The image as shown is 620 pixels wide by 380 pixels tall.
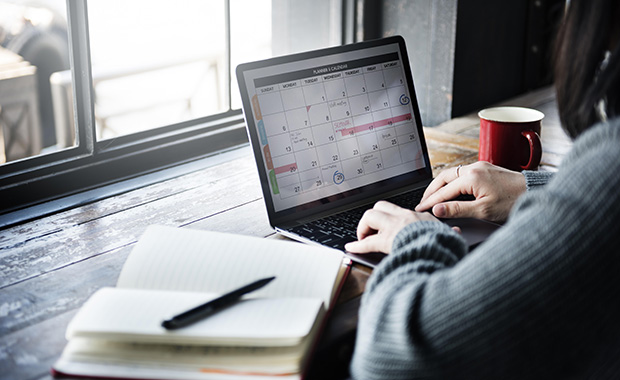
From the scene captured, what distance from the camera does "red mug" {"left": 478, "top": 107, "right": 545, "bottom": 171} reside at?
125cm

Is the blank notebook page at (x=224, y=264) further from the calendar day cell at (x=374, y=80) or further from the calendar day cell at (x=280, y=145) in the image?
the calendar day cell at (x=374, y=80)

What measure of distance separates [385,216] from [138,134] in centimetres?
77

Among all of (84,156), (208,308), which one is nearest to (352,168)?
(208,308)

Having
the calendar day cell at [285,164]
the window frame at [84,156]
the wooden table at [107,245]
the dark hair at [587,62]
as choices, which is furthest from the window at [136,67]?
the dark hair at [587,62]

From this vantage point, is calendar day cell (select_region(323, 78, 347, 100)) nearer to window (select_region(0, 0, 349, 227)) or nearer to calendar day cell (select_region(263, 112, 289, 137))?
calendar day cell (select_region(263, 112, 289, 137))

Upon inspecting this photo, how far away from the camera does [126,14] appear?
1.64 metres

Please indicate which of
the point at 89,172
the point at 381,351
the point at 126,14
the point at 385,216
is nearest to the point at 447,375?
the point at 381,351

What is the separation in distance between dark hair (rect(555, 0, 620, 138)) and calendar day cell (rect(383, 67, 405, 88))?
479mm

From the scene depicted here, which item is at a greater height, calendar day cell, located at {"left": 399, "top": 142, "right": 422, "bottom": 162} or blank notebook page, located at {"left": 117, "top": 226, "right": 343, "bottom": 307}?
calendar day cell, located at {"left": 399, "top": 142, "right": 422, "bottom": 162}

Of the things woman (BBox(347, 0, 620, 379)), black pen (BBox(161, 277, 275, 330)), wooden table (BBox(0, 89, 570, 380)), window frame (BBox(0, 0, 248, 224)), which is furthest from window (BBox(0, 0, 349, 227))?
woman (BBox(347, 0, 620, 379))

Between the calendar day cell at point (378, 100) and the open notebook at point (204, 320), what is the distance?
41 centimetres

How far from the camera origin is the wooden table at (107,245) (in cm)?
77

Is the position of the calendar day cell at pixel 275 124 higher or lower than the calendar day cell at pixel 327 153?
higher

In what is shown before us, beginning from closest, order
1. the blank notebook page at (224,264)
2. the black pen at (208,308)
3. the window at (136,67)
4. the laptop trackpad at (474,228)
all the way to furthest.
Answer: the black pen at (208,308) < the blank notebook page at (224,264) < the laptop trackpad at (474,228) < the window at (136,67)
